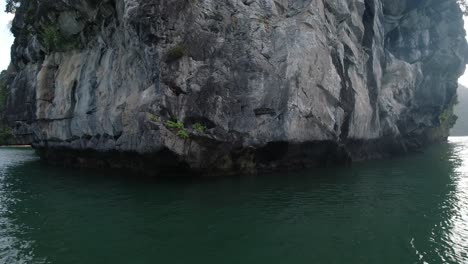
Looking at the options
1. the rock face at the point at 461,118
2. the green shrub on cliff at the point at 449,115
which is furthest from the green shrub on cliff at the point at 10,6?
the rock face at the point at 461,118

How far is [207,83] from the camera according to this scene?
22.9m

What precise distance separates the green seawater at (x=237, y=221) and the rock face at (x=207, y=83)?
3.31m

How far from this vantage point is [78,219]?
14.3m

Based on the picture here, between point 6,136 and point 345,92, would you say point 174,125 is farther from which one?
point 6,136

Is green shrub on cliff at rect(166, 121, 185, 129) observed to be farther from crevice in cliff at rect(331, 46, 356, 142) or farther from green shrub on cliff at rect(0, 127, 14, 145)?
green shrub on cliff at rect(0, 127, 14, 145)

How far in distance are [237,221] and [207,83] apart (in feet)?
37.9

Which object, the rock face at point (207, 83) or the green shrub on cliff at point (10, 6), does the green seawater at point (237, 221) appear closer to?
the rock face at point (207, 83)

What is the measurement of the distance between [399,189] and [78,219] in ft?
55.0

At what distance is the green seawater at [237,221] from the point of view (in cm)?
1054

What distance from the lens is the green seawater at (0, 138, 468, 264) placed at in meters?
10.5

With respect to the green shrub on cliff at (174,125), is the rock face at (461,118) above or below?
above

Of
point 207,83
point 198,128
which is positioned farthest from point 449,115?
point 198,128

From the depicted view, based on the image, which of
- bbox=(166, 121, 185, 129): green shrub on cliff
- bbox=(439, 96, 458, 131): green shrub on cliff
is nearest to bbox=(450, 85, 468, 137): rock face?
bbox=(439, 96, 458, 131): green shrub on cliff

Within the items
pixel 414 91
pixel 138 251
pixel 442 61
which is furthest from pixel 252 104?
pixel 442 61
